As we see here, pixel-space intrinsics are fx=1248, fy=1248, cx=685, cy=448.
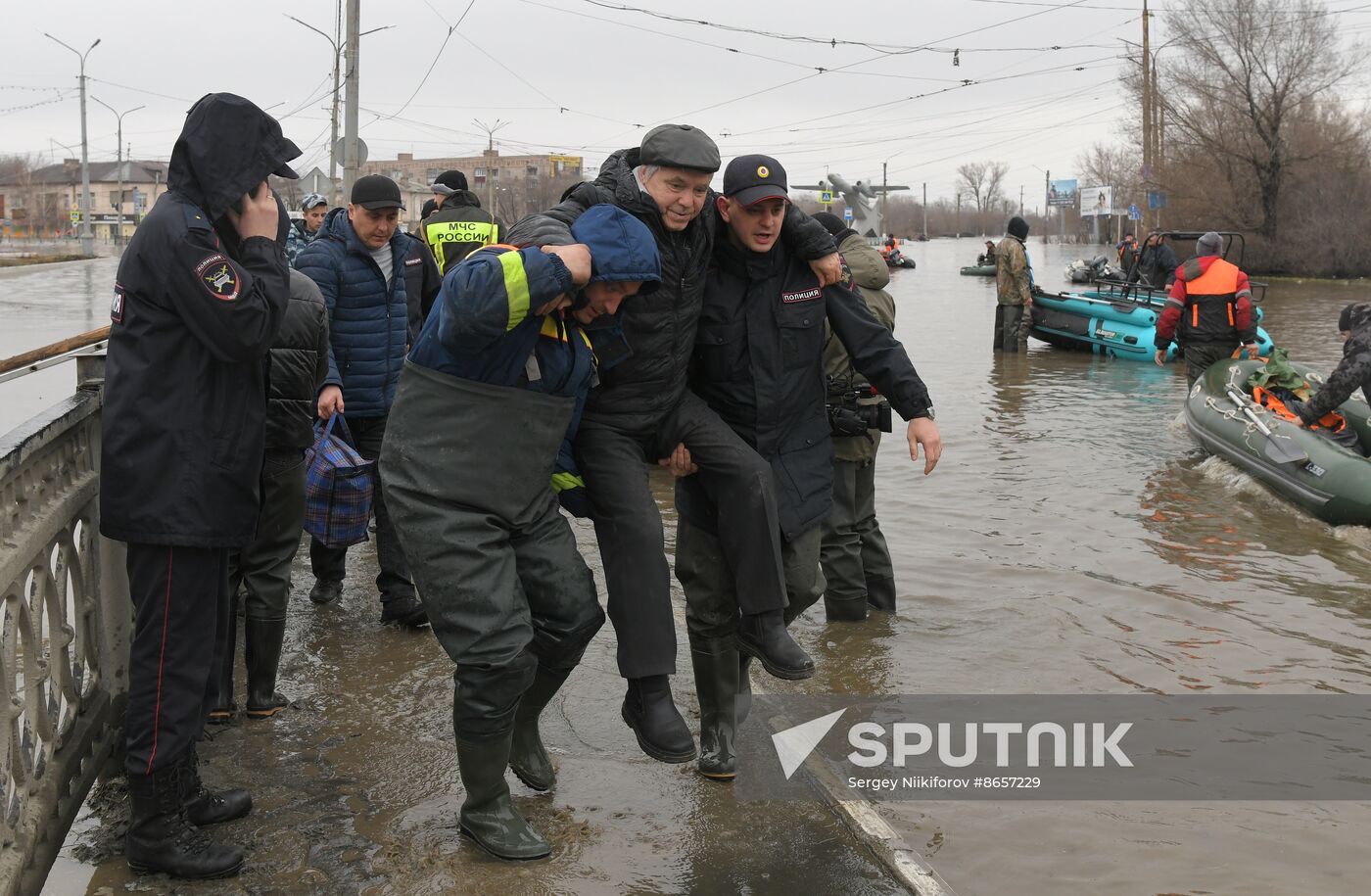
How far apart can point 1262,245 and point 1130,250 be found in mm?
15982

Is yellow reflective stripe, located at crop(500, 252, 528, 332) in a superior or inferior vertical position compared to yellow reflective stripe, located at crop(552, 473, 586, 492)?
superior

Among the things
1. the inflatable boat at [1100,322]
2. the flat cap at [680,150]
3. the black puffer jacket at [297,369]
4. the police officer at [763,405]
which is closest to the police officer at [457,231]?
the black puffer jacket at [297,369]

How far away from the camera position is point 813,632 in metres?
6.00

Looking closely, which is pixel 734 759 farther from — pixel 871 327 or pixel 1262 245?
pixel 1262 245

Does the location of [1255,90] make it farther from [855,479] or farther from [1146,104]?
[855,479]

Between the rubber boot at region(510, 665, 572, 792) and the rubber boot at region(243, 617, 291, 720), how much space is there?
1113 mm

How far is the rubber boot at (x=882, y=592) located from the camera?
6363 mm

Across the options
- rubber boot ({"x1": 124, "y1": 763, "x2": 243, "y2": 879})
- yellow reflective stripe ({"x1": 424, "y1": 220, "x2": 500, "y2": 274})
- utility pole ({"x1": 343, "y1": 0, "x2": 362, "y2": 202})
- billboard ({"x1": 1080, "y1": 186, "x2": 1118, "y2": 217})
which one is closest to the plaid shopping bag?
rubber boot ({"x1": 124, "y1": 763, "x2": 243, "y2": 879})

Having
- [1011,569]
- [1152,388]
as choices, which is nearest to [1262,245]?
[1152,388]

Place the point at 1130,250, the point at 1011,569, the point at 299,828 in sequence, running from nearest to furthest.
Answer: the point at 299,828, the point at 1011,569, the point at 1130,250

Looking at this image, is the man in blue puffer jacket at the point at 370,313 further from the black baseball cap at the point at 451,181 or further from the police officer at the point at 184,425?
the black baseball cap at the point at 451,181

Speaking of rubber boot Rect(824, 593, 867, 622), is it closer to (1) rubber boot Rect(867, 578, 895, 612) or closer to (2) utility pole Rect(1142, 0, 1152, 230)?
(1) rubber boot Rect(867, 578, 895, 612)

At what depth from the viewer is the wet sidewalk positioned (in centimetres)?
335

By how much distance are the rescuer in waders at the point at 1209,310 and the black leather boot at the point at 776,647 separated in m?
8.96
